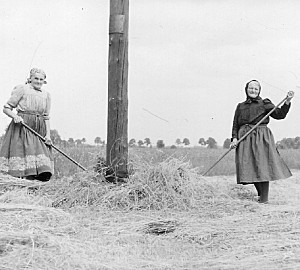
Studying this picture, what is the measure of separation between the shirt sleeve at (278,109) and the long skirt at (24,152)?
2.61 metres

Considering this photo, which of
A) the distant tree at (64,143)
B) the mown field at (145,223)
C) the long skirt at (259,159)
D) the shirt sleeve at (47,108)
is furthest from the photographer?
the distant tree at (64,143)

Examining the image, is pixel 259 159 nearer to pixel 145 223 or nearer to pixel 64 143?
pixel 145 223

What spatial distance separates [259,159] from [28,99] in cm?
272

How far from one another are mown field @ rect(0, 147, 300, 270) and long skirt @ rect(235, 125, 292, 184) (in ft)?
1.01

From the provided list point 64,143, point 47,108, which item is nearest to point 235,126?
point 47,108

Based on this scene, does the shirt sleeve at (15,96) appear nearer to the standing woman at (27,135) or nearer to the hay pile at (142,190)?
the standing woman at (27,135)

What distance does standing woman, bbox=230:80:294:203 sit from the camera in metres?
6.79

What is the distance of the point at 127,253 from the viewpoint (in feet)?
13.6

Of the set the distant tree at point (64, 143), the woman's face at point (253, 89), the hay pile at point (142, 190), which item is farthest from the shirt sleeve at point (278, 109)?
the distant tree at point (64, 143)

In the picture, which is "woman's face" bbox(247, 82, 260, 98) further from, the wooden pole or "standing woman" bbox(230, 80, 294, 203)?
the wooden pole

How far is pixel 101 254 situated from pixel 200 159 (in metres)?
8.25

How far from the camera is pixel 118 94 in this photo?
637 cm

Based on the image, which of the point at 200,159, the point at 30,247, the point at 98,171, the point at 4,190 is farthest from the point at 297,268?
the point at 200,159

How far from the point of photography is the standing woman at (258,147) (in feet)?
22.3
